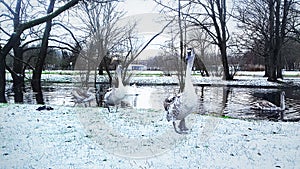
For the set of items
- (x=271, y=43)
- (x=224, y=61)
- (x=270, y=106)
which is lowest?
(x=270, y=106)

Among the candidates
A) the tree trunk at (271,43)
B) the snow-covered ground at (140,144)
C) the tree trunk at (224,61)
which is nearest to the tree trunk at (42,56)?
the snow-covered ground at (140,144)

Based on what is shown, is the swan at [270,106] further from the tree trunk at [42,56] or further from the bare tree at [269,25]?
the bare tree at [269,25]

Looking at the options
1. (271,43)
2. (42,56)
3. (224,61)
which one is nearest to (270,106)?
(42,56)

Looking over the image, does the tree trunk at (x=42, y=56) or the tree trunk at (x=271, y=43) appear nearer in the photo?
the tree trunk at (x=42, y=56)

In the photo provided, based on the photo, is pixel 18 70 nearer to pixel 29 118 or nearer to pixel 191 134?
pixel 29 118

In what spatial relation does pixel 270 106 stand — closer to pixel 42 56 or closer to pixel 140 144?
pixel 140 144

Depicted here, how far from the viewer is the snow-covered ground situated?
390 centimetres

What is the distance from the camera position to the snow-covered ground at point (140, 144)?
154 inches

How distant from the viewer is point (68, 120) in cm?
637

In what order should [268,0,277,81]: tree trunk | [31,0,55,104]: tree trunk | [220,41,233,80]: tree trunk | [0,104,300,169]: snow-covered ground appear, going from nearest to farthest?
[0,104,300,169]: snow-covered ground < [31,0,55,104]: tree trunk < [268,0,277,81]: tree trunk < [220,41,233,80]: tree trunk

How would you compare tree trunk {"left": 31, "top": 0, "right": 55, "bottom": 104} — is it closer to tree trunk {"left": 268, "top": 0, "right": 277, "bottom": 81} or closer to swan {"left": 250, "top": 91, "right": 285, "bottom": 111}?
swan {"left": 250, "top": 91, "right": 285, "bottom": 111}

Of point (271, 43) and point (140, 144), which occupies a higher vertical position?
point (271, 43)

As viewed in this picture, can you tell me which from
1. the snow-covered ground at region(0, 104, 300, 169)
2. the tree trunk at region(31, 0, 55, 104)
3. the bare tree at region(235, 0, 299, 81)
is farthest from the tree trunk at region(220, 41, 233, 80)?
the snow-covered ground at region(0, 104, 300, 169)

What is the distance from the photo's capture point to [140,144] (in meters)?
4.68
